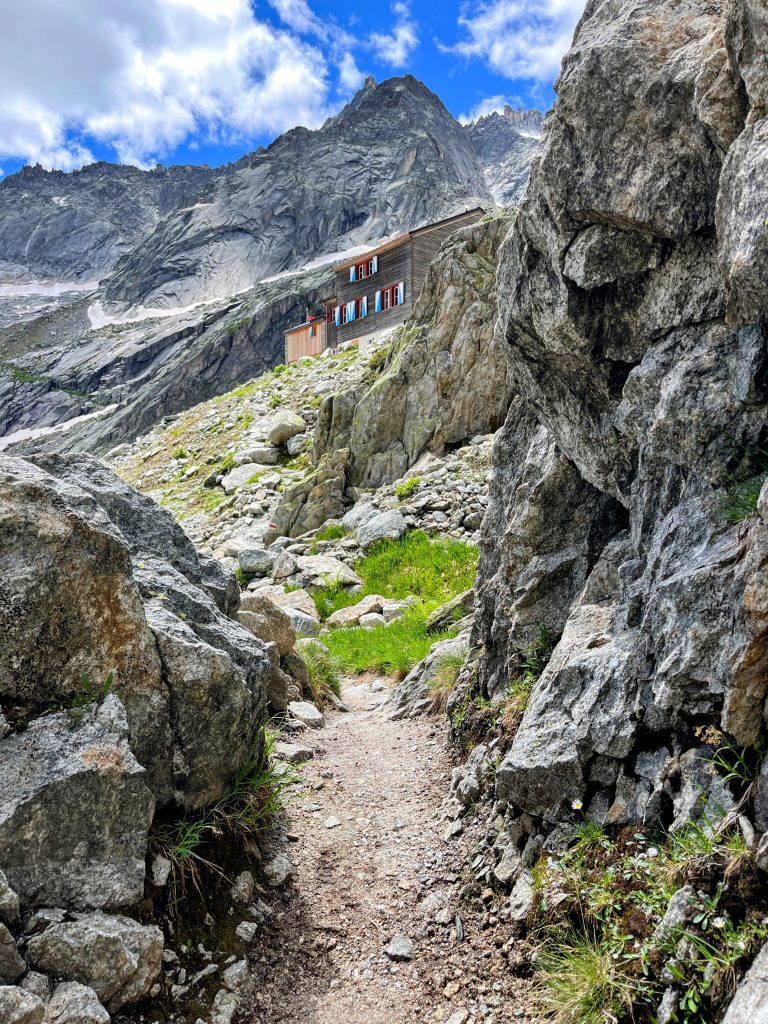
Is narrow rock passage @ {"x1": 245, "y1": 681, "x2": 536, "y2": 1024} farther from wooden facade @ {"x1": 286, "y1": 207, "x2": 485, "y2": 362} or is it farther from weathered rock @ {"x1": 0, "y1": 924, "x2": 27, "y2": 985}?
wooden facade @ {"x1": 286, "y1": 207, "x2": 485, "y2": 362}

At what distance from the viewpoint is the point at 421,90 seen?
180 meters

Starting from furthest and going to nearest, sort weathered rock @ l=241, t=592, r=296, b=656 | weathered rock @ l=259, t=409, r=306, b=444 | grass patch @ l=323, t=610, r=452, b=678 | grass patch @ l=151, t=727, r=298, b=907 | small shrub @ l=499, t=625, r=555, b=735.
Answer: weathered rock @ l=259, t=409, r=306, b=444 → grass patch @ l=323, t=610, r=452, b=678 → weathered rock @ l=241, t=592, r=296, b=656 → small shrub @ l=499, t=625, r=555, b=735 → grass patch @ l=151, t=727, r=298, b=907

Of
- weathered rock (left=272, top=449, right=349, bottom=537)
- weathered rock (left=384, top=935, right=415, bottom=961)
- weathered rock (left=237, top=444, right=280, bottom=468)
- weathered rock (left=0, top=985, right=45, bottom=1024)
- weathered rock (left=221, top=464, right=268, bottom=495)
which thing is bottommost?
weathered rock (left=384, top=935, right=415, bottom=961)

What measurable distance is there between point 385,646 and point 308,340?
50323mm

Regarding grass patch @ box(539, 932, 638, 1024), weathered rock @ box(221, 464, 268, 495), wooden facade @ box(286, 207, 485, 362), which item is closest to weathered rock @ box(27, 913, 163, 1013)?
grass patch @ box(539, 932, 638, 1024)

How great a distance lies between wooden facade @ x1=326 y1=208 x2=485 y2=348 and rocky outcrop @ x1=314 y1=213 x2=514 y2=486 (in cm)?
1717

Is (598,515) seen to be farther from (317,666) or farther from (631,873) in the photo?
(317,666)

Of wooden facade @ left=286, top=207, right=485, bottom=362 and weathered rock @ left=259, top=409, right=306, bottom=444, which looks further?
wooden facade @ left=286, top=207, right=485, bottom=362

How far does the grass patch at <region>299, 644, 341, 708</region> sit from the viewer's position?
1116 cm

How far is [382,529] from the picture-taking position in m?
19.7

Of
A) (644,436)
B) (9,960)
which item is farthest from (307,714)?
(644,436)

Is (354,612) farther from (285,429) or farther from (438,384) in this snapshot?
(285,429)

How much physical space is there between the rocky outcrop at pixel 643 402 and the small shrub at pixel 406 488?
1402cm

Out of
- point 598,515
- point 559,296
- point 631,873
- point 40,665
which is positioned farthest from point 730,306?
point 40,665
